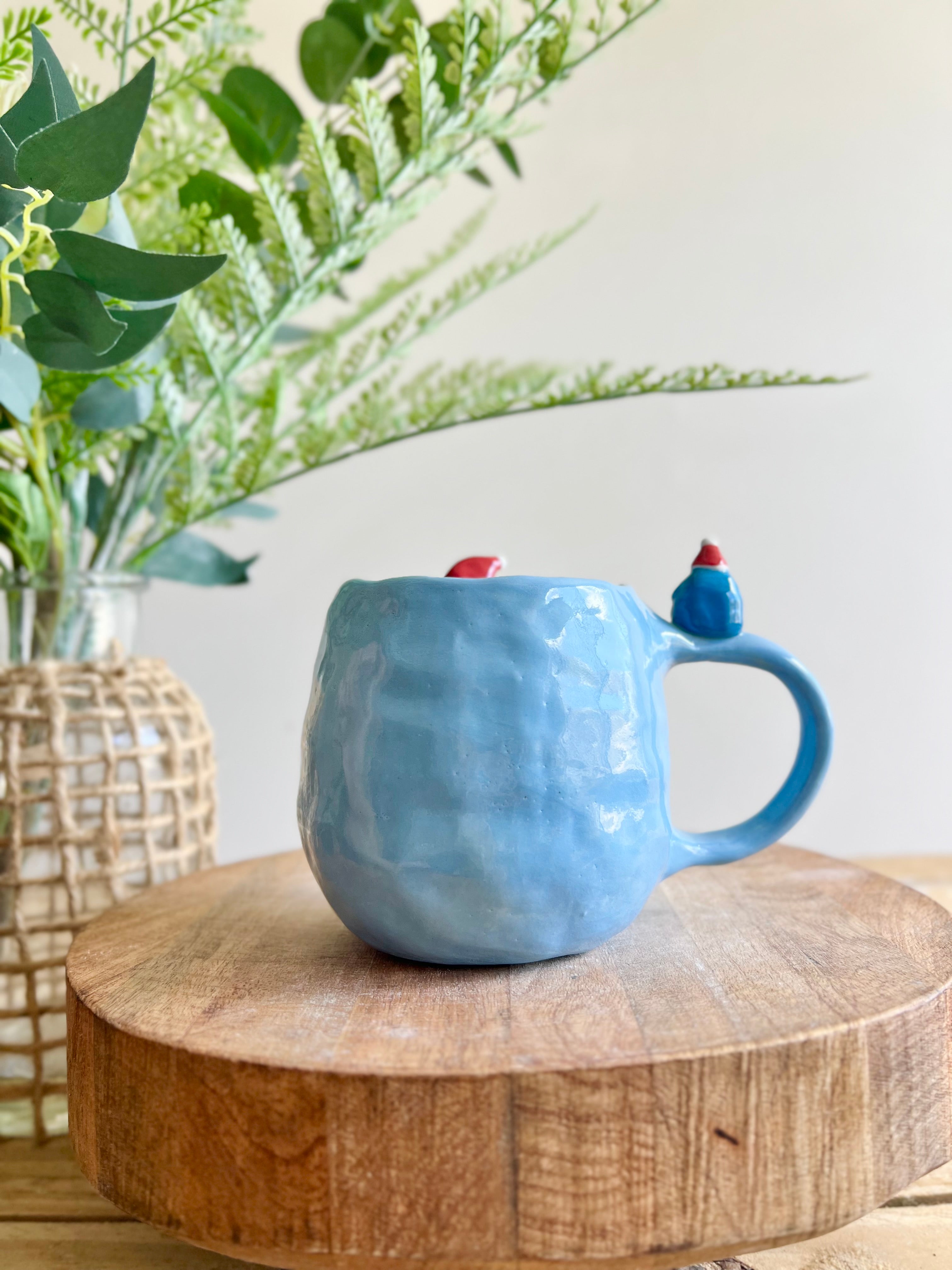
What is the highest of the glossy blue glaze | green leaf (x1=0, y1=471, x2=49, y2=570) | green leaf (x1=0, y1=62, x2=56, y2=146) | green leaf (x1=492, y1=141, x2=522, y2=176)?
green leaf (x1=492, y1=141, x2=522, y2=176)

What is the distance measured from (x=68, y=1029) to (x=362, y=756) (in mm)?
137

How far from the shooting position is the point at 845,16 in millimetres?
869

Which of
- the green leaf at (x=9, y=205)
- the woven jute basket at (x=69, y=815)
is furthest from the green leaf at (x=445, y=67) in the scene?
the woven jute basket at (x=69, y=815)

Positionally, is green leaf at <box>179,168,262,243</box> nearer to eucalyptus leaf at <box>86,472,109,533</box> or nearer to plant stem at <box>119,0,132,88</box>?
plant stem at <box>119,0,132,88</box>

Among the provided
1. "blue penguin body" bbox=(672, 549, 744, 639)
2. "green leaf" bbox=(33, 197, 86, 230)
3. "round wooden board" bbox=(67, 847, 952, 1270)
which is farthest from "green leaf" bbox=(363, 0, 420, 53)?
"round wooden board" bbox=(67, 847, 952, 1270)

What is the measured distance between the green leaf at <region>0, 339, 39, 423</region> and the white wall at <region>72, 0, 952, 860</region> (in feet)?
1.55

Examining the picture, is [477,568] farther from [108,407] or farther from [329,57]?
[329,57]

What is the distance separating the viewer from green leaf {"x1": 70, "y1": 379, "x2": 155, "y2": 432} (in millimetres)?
470

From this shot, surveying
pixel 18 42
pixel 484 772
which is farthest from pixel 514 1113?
pixel 18 42

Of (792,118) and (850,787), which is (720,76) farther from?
(850,787)

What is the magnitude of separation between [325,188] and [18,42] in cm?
14

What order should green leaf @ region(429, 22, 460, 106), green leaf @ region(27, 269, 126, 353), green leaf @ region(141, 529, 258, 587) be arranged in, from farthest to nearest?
1. green leaf @ region(141, 529, 258, 587)
2. green leaf @ region(429, 22, 460, 106)
3. green leaf @ region(27, 269, 126, 353)

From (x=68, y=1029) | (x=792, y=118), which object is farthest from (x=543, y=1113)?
(x=792, y=118)

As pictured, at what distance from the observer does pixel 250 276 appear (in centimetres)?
48
